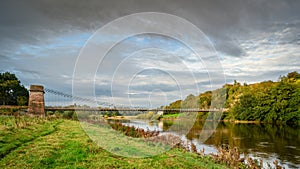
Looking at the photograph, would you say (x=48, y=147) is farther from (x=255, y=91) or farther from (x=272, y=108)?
(x=255, y=91)

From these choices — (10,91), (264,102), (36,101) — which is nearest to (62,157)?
(36,101)

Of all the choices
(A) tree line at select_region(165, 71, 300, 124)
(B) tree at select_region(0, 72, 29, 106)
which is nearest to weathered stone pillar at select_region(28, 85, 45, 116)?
(B) tree at select_region(0, 72, 29, 106)

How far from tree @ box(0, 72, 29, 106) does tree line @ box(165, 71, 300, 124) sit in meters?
24.9

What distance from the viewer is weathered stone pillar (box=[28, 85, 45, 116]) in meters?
22.7

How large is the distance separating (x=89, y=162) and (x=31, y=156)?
67.0 inches

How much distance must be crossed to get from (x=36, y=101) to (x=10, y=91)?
17719 millimetres

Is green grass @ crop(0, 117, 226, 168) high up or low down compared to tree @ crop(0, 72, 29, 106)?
down

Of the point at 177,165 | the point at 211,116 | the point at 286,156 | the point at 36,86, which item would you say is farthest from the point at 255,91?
the point at 177,165

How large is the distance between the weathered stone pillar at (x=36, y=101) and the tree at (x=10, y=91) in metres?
12.8

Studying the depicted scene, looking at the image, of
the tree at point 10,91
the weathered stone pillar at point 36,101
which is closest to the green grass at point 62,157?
the weathered stone pillar at point 36,101

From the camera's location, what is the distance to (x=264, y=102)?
5275 centimetres

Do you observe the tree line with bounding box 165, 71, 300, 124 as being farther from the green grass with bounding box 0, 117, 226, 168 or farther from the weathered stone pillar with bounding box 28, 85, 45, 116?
the green grass with bounding box 0, 117, 226, 168

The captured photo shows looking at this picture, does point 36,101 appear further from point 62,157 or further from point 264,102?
point 264,102

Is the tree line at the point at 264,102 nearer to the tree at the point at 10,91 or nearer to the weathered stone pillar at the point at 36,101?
the weathered stone pillar at the point at 36,101
